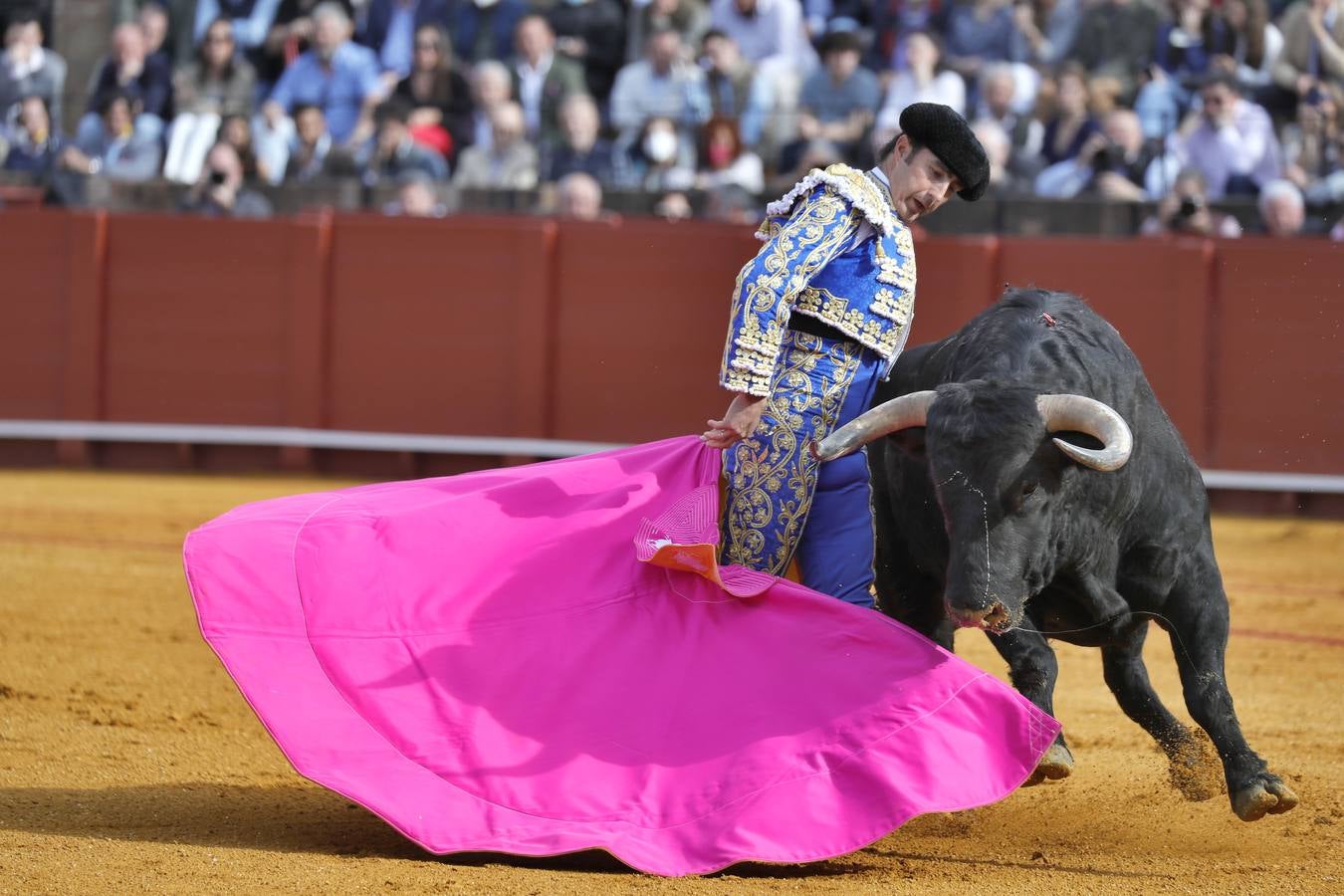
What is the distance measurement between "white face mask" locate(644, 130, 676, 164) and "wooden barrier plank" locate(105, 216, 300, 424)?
176 cm

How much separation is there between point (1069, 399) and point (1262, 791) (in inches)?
30.9

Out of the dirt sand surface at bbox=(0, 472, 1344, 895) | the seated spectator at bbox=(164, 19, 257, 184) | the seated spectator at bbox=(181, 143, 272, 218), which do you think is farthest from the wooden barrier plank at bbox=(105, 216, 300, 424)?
the dirt sand surface at bbox=(0, 472, 1344, 895)

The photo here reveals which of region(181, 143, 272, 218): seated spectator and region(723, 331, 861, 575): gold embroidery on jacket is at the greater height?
region(181, 143, 272, 218): seated spectator

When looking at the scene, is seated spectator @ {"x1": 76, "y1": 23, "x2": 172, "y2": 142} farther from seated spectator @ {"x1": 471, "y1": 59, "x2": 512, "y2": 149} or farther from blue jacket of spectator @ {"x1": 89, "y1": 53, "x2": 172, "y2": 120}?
seated spectator @ {"x1": 471, "y1": 59, "x2": 512, "y2": 149}

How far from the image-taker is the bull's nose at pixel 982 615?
2561 millimetres

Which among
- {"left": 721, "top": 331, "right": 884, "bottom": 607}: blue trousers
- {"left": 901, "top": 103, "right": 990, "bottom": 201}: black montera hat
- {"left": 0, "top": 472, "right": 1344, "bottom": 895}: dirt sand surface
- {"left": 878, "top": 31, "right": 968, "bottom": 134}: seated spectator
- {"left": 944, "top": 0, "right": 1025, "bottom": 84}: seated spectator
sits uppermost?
{"left": 944, "top": 0, "right": 1025, "bottom": 84}: seated spectator

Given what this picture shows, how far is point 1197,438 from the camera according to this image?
747 centimetres

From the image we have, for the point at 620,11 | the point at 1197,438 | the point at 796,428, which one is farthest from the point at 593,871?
the point at 620,11

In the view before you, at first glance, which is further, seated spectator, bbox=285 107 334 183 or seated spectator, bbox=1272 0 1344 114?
seated spectator, bbox=285 107 334 183

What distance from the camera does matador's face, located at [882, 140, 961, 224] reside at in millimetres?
2828

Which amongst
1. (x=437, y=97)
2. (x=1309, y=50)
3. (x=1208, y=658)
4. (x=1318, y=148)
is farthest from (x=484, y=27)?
(x=1208, y=658)

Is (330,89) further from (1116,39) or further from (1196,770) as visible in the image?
(1196,770)

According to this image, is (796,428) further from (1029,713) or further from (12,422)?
(12,422)

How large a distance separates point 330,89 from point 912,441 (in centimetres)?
703
